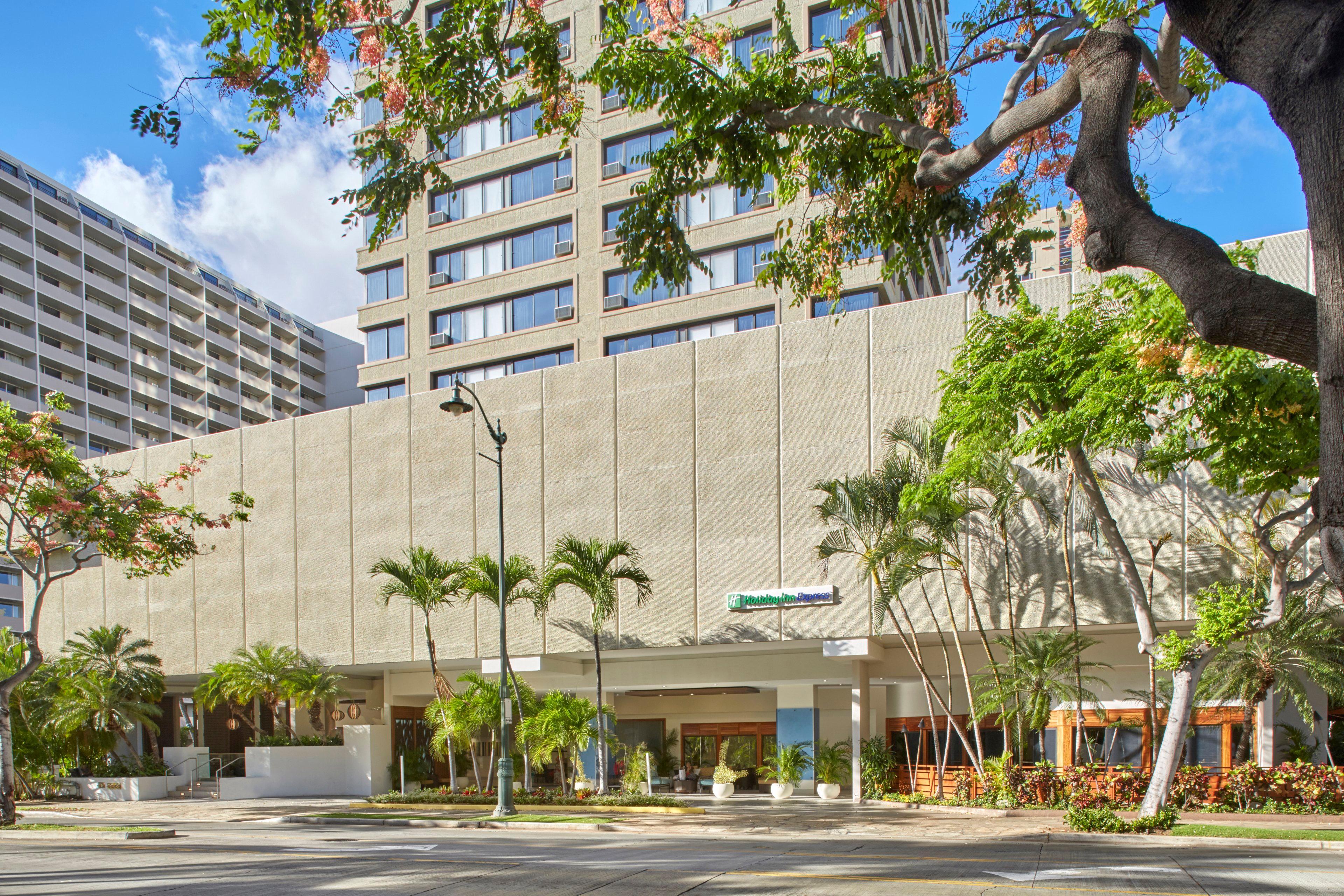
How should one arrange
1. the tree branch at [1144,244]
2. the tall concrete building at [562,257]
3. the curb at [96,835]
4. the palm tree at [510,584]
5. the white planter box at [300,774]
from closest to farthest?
the tree branch at [1144,244], the curb at [96,835], the palm tree at [510,584], the white planter box at [300,774], the tall concrete building at [562,257]

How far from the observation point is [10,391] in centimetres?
7844

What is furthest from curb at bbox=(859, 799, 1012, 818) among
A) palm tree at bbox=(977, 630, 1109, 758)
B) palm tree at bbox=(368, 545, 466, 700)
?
palm tree at bbox=(368, 545, 466, 700)

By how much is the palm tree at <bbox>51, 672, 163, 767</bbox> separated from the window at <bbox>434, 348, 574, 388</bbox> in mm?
16688

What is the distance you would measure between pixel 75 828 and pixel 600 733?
38.6ft

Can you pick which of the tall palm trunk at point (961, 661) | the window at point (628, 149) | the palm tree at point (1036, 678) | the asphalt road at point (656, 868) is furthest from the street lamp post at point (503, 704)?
the window at point (628, 149)

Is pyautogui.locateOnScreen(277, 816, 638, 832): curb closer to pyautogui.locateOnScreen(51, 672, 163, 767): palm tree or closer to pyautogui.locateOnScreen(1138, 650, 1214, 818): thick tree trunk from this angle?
pyautogui.locateOnScreen(1138, 650, 1214, 818): thick tree trunk

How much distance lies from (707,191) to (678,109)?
3214cm

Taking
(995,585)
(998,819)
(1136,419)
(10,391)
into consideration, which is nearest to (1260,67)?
(1136,419)

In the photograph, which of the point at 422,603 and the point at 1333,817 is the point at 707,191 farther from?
the point at 1333,817

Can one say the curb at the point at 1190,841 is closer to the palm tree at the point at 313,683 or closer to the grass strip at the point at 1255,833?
the grass strip at the point at 1255,833

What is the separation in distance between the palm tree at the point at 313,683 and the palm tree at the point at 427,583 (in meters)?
5.31

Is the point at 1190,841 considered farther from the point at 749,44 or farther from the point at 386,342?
the point at 386,342

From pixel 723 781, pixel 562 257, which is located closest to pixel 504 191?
pixel 562 257

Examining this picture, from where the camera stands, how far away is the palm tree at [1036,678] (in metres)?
23.6
